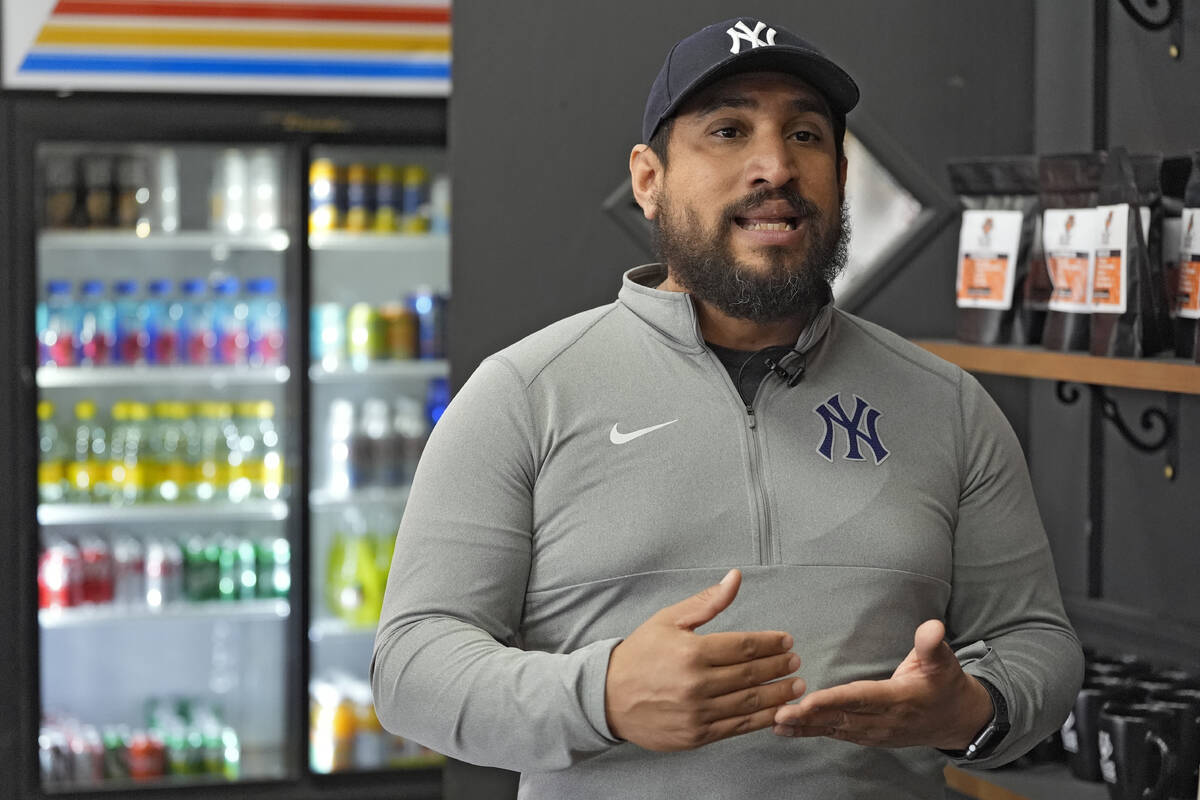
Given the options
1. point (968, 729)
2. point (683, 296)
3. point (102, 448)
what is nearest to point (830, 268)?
point (683, 296)

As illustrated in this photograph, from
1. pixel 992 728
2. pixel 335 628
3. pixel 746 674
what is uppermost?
pixel 746 674

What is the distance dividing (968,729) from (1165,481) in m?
1.12

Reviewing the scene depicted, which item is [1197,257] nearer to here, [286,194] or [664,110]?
[664,110]

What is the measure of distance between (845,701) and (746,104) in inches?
26.8

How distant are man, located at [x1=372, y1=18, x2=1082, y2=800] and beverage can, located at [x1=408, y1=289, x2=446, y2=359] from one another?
8.89ft

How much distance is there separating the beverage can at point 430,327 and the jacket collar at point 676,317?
8.93 feet

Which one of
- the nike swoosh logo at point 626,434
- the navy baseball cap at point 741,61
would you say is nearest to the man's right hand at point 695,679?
the nike swoosh logo at point 626,434

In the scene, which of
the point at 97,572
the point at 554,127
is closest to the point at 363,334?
the point at 97,572

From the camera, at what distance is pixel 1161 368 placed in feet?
5.81

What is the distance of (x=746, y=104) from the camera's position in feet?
4.95

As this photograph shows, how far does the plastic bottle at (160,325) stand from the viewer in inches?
159

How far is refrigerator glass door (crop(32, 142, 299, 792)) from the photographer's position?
3.95 meters

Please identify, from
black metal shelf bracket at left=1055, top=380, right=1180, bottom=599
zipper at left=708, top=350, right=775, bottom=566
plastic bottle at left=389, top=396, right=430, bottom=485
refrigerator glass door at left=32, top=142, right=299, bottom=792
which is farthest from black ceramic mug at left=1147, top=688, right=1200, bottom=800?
plastic bottle at left=389, top=396, right=430, bottom=485

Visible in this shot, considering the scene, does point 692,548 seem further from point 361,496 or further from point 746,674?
point 361,496
